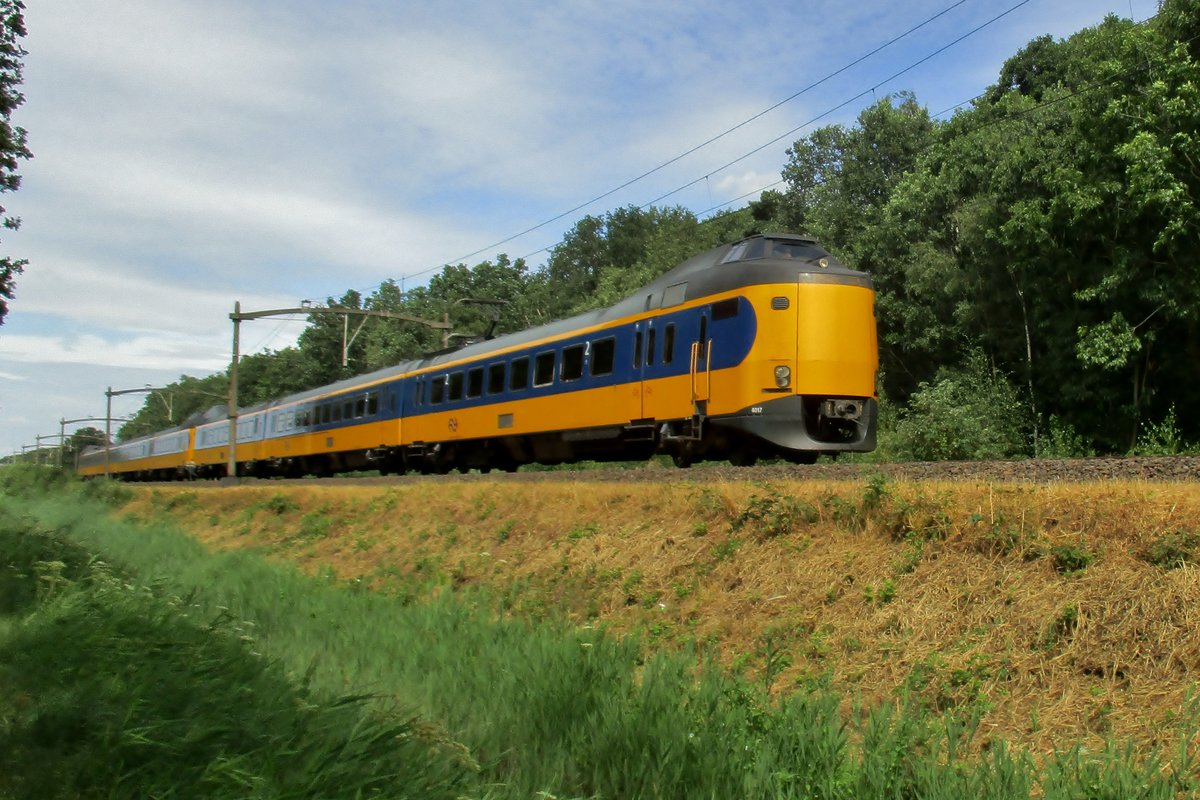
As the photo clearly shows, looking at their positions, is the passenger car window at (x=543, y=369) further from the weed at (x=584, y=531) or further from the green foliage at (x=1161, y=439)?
the green foliage at (x=1161, y=439)

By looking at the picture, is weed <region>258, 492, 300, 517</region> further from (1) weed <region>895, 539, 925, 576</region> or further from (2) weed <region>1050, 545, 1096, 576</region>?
(2) weed <region>1050, 545, 1096, 576</region>

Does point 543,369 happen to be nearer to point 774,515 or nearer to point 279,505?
point 279,505

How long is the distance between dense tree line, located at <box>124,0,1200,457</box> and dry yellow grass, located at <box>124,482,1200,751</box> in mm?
14356

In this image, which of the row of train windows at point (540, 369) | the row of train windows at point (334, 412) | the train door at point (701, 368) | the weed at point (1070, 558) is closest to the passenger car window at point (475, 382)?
the row of train windows at point (540, 369)

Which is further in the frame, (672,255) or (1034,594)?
(672,255)

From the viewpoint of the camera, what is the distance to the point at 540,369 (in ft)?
64.7

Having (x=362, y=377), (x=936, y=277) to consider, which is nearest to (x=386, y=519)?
(x=362, y=377)

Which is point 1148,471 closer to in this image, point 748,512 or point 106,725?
point 748,512

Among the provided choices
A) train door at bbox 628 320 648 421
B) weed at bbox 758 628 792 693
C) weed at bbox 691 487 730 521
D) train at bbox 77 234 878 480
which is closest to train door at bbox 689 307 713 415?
train at bbox 77 234 878 480

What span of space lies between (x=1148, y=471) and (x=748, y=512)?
364cm

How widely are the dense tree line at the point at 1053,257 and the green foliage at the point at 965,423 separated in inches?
2.2

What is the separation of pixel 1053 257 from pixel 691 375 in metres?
17.2

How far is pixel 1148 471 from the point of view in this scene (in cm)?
966

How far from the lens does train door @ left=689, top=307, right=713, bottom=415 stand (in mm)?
14828
